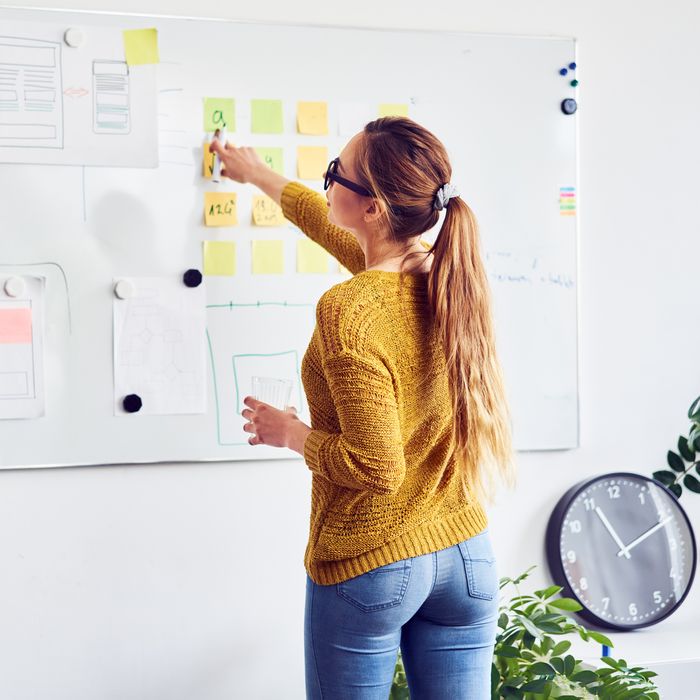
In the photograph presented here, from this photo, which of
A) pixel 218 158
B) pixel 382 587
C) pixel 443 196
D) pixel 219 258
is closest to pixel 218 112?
pixel 218 158

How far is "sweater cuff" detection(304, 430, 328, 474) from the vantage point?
1.23 meters

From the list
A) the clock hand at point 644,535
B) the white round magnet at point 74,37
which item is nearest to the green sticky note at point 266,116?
the white round magnet at point 74,37

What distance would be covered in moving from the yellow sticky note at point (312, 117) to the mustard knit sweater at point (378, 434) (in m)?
0.74

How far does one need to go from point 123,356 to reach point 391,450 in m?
0.85

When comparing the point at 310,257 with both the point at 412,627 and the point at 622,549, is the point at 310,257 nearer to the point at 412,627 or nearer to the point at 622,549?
the point at 412,627

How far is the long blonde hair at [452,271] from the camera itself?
4.14 ft

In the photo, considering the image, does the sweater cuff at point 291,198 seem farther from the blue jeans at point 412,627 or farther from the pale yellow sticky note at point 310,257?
the blue jeans at point 412,627

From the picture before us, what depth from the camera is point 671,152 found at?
6.91 ft

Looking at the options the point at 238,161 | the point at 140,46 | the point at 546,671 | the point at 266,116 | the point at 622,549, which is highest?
the point at 140,46

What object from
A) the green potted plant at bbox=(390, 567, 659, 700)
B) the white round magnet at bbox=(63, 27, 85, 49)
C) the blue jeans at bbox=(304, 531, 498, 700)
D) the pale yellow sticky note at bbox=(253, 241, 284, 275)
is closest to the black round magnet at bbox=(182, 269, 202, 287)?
the pale yellow sticky note at bbox=(253, 241, 284, 275)

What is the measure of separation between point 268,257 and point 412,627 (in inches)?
35.4

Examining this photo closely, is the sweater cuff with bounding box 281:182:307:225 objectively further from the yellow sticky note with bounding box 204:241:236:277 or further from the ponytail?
the ponytail

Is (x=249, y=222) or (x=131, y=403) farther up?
(x=249, y=222)

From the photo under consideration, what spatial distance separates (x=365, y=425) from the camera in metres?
1.17
